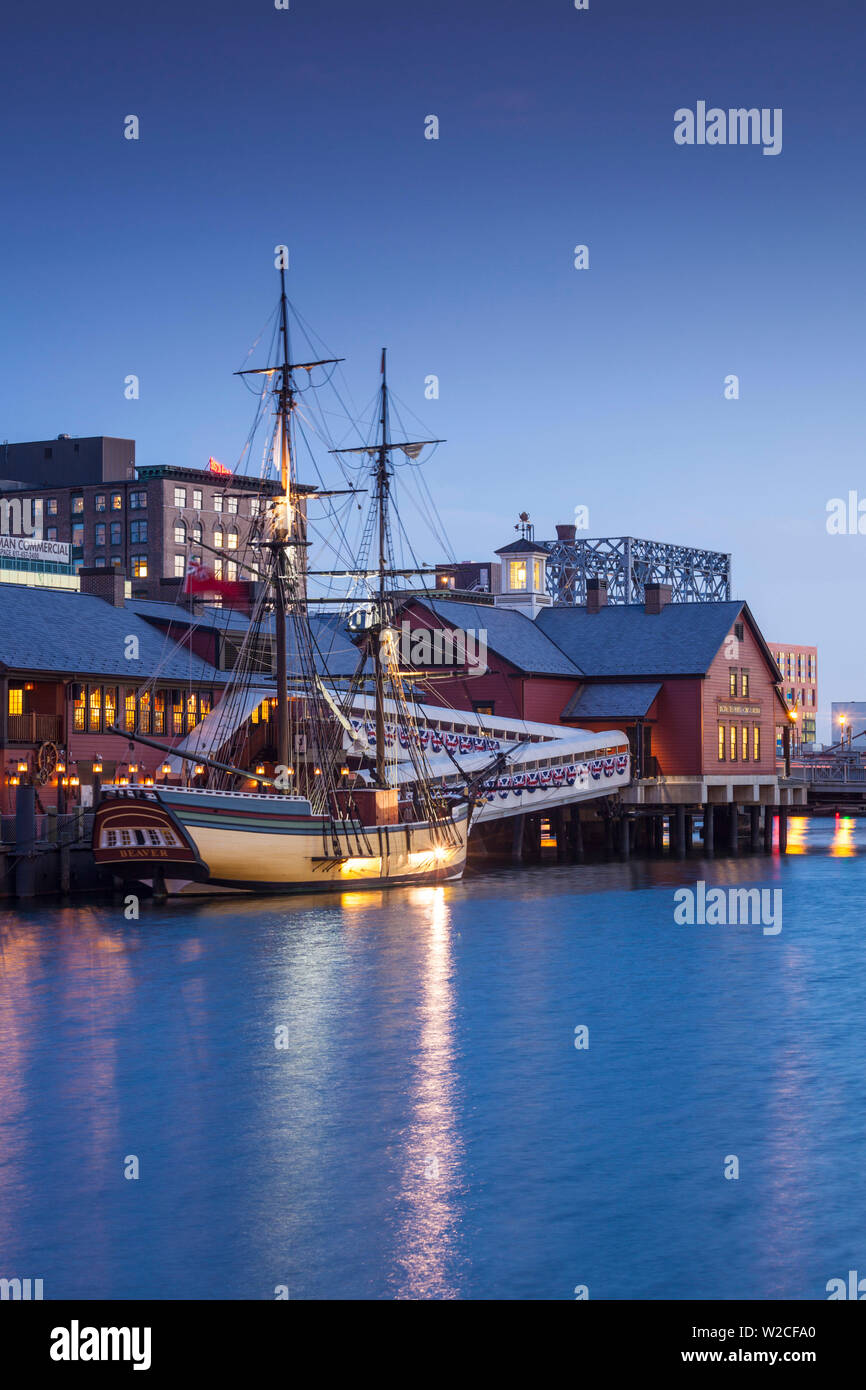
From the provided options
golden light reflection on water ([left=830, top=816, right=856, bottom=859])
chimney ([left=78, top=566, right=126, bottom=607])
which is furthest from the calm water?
golden light reflection on water ([left=830, top=816, right=856, bottom=859])

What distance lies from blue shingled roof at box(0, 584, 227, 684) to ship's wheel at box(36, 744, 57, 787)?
2.82 m

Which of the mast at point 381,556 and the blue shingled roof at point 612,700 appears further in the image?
the blue shingled roof at point 612,700

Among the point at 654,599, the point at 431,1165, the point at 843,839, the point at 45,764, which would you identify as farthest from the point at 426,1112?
the point at 843,839

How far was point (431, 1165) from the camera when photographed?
23375mm

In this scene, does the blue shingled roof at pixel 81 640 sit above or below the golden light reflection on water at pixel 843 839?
above

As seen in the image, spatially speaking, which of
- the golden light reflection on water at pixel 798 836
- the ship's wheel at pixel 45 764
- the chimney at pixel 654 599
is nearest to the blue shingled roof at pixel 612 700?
the chimney at pixel 654 599

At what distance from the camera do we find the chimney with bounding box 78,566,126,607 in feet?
244

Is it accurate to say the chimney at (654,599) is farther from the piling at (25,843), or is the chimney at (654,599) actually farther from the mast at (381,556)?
the piling at (25,843)

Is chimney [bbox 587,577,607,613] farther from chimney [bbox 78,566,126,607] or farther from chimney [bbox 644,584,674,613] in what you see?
chimney [bbox 78,566,126,607]

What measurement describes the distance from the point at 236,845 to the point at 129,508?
114812mm

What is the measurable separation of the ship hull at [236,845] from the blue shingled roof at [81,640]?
9253 millimetres

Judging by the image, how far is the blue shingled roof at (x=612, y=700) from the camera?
8150 centimetres

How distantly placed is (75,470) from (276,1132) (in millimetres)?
150085
